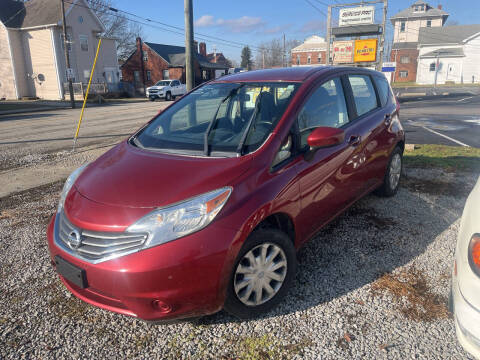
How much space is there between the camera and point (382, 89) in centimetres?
478

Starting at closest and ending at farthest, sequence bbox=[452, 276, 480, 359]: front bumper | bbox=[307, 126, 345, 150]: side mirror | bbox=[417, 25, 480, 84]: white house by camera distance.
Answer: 1. bbox=[452, 276, 480, 359]: front bumper
2. bbox=[307, 126, 345, 150]: side mirror
3. bbox=[417, 25, 480, 84]: white house

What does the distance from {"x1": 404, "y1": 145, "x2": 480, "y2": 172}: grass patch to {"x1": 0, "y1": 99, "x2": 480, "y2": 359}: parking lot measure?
7.21 ft

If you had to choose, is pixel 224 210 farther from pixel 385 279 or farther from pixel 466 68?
pixel 466 68

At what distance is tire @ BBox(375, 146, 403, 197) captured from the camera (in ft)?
15.6

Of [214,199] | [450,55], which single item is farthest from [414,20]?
[214,199]

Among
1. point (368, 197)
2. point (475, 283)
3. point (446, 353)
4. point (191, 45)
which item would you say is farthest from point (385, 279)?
point (191, 45)

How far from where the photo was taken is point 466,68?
51125mm

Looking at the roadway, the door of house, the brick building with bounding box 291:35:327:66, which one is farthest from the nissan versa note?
the brick building with bounding box 291:35:327:66

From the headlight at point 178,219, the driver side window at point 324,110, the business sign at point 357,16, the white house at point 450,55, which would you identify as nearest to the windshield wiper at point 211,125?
the headlight at point 178,219

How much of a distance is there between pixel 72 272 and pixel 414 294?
2562 mm

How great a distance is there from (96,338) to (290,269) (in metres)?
1.46

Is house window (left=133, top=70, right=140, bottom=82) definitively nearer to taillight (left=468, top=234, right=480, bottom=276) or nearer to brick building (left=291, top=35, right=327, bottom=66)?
brick building (left=291, top=35, right=327, bottom=66)

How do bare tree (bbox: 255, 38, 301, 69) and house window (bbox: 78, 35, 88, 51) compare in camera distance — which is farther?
bare tree (bbox: 255, 38, 301, 69)

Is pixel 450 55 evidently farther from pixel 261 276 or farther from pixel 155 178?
pixel 155 178
